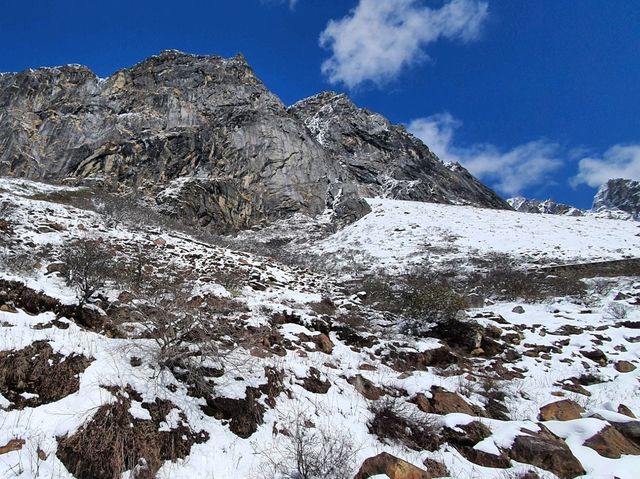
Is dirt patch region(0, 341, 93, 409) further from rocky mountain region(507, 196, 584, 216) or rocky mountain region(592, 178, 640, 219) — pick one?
rocky mountain region(592, 178, 640, 219)

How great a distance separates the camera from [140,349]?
5.14 metres

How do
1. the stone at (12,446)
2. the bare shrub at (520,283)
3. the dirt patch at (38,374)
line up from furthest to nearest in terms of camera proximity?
1. the bare shrub at (520,283)
2. the dirt patch at (38,374)
3. the stone at (12,446)

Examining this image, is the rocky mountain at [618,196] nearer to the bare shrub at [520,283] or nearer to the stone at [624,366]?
the bare shrub at [520,283]

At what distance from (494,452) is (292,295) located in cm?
712

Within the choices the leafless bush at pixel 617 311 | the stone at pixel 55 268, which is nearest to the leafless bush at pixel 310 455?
the stone at pixel 55 268

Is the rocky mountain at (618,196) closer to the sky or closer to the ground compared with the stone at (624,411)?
→ closer to the sky

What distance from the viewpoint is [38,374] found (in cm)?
413

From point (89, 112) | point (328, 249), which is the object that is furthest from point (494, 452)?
point (89, 112)

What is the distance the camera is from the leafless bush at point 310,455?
12.9 feet

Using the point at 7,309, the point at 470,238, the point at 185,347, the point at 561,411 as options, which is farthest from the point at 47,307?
the point at 470,238

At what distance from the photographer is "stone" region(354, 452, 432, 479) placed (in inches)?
163

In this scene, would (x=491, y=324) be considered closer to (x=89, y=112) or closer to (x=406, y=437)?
(x=406, y=437)

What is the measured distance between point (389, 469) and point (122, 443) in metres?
2.84

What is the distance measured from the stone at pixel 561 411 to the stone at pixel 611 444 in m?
0.76
